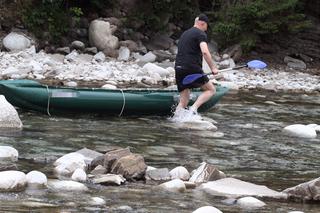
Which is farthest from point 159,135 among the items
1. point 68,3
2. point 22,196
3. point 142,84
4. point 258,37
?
point 258,37

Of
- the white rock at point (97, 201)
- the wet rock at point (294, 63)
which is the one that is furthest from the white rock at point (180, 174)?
the wet rock at point (294, 63)

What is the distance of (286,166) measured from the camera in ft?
19.5

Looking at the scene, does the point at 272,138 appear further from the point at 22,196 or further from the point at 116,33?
the point at 116,33

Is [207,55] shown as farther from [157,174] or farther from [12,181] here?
[12,181]

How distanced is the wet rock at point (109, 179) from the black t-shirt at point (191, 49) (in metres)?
3.74

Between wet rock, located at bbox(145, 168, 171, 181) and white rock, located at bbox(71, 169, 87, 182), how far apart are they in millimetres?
508

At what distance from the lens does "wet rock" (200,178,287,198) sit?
458 cm

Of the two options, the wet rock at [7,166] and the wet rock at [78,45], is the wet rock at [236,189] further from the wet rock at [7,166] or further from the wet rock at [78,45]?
the wet rock at [78,45]

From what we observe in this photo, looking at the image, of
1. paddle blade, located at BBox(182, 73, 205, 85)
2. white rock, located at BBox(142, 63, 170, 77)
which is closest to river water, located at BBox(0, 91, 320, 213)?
paddle blade, located at BBox(182, 73, 205, 85)

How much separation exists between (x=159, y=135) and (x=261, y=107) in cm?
366

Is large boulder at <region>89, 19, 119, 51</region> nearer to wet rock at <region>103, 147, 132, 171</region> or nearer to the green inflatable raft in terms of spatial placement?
the green inflatable raft

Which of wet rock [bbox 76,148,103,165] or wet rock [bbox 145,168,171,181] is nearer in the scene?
wet rock [bbox 145,168,171,181]

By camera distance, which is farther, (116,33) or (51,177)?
(116,33)

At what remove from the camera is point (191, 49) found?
328 inches
